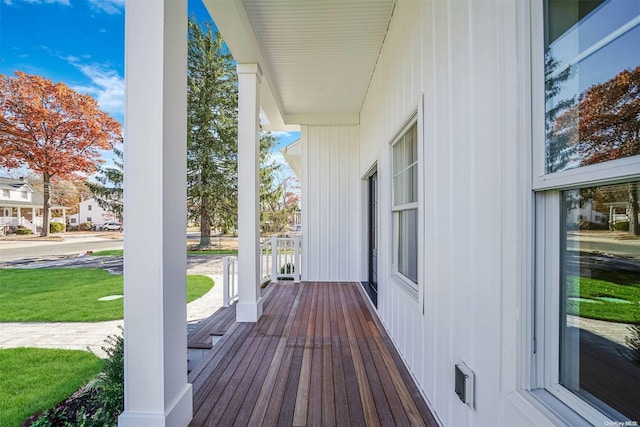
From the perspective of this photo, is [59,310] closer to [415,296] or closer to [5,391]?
[5,391]

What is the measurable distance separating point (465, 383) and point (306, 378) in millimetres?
1314

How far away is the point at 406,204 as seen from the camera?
258 centimetres

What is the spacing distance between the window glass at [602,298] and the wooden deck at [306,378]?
120 cm

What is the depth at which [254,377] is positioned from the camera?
7.39 feet

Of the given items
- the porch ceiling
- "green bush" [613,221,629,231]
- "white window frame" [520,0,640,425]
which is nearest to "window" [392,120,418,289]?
"white window frame" [520,0,640,425]

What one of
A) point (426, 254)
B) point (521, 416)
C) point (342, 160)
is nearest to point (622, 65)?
point (521, 416)

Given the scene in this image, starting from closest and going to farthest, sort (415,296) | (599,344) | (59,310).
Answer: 1. (599,344)
2. (415,296)
3. (59,310)

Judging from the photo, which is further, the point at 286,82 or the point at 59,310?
the point at 286,82

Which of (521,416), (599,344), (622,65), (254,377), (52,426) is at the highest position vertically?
(622,65)

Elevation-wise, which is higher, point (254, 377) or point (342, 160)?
point (342, 160)

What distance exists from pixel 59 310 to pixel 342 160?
540cm

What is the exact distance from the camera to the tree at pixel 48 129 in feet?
10.1

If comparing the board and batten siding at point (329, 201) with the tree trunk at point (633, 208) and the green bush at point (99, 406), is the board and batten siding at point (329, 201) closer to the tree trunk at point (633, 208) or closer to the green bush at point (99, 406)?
the green bush at point (99, 406)

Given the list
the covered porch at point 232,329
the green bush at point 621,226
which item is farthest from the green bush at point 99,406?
the green bush at point 621,226
